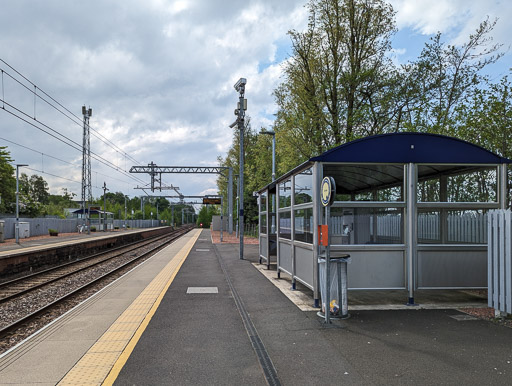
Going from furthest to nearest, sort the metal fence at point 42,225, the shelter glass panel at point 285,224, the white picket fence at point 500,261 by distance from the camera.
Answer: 1. the metal fence at point 42,225
2. the shelter glass panel at point 285,224
3. the white picket fence at point 500,261

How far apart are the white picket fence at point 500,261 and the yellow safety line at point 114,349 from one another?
562 cm

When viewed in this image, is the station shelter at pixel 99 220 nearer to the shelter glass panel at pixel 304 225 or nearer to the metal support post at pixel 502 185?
the shelter glass panel at pixel 304 225

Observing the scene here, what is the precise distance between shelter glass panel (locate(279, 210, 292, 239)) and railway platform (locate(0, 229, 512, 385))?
2.28 metres

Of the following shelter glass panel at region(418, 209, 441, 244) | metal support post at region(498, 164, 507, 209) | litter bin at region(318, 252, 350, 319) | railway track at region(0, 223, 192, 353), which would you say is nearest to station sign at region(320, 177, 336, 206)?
litter bin at region(318, 252, 350, 319)

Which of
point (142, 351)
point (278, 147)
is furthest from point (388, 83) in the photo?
point (142, 351)

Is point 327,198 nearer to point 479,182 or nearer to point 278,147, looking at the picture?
point 479,182

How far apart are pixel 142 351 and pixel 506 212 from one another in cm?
581

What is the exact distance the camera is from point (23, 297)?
11.4m

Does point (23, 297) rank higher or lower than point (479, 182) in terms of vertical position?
lower

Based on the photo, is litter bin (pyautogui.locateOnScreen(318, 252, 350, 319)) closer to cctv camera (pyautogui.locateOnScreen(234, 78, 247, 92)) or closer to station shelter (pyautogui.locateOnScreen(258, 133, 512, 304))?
station shelter (pyautogui.locateOnScreen(258, 133, 512, 304))

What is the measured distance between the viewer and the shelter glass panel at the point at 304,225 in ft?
29.3

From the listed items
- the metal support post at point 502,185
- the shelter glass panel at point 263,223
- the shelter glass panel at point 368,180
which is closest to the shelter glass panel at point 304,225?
the shelter glass panel at point 368,180

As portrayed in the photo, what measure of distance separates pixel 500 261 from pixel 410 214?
5.77 feet

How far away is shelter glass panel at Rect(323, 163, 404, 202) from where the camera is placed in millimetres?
8969
